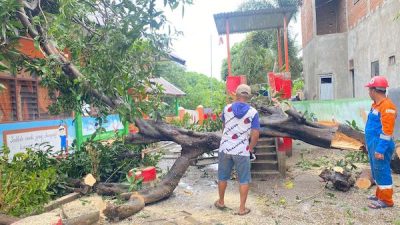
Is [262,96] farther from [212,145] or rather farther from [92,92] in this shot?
[92,92]

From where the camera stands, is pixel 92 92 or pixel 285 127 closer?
pixel 92 92

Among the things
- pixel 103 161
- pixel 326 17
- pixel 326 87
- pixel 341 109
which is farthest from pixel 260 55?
pixel 103 161

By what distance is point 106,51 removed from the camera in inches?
206

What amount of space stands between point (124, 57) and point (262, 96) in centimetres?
346

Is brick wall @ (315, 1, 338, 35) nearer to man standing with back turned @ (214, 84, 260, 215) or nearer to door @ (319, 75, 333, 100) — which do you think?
door @ (319, 75, 333, 100)

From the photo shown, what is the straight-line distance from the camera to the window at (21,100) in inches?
293

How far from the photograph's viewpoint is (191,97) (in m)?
42.7

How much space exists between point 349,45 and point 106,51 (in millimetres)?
11295

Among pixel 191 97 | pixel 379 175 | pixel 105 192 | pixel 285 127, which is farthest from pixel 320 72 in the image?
pixel 191 97

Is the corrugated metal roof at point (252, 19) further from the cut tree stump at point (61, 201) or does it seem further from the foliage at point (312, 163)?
the cut tree stump at point (61, 201)

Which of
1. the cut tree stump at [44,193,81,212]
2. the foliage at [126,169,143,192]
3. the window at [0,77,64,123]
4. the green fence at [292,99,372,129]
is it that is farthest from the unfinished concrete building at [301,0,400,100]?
the window at [0,77,64,123]

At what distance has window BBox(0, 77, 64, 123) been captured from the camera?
7449mm

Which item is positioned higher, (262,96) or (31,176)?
(262,96)

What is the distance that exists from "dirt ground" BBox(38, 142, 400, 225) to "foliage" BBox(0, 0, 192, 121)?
1.47 meters
